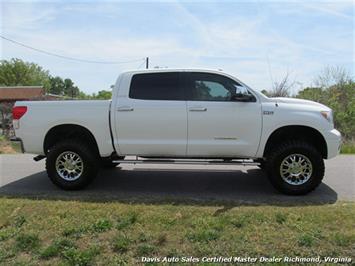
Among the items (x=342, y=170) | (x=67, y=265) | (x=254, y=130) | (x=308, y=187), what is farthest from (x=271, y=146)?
(x=67, y=265)

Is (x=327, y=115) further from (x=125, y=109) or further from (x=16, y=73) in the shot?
(x=16, y=73)

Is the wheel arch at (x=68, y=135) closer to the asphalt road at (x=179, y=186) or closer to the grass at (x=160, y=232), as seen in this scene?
the asphalt road at (x=179, y=186)

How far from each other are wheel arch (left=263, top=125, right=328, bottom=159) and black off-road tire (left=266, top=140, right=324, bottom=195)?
0.18m

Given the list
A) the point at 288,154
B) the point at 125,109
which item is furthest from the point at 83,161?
the point at 288,154

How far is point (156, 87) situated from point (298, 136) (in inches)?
102

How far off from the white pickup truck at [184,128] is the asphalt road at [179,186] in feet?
1.18

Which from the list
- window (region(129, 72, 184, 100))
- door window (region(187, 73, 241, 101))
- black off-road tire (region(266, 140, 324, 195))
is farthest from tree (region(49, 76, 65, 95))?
black off-road tire (region(266, 140, 324, 195))

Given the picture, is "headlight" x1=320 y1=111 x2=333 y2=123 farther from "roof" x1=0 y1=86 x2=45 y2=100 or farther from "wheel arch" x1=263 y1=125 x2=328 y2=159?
"roof" x1=0 y1=86 x2=45 y2=100

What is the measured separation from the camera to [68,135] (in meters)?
6.63

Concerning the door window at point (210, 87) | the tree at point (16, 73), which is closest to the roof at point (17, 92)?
the tree at point (16, 73)

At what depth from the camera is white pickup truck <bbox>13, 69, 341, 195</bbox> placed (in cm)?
608

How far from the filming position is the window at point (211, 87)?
627 cm

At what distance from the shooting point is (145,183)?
702cm

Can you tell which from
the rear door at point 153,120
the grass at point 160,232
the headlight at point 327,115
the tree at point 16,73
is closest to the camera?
the grass at point 160,232
